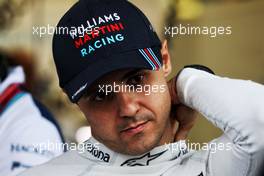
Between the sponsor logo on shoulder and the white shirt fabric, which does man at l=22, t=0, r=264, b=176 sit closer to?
the sponsor logo on shoulder

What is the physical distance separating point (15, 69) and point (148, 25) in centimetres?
116

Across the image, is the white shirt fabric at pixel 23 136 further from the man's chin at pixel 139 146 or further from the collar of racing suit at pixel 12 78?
the man's chin at pixel 139 146

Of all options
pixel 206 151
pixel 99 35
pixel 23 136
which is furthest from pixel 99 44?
pixel 23 136

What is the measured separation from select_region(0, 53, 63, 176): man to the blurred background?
2.67ft

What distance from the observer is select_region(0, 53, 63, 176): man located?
2297 millimetres

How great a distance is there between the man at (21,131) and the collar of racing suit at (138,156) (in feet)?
2.26

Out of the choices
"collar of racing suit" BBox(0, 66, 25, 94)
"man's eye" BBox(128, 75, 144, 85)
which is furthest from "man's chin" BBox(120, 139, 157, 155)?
"collar of racing suit" BBox(0, 66, 25, 94)

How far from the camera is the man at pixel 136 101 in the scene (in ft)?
4.80

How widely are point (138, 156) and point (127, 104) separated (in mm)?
153

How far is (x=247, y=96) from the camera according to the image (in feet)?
4.76

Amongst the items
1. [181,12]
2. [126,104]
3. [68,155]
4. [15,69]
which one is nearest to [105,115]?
[126,104]

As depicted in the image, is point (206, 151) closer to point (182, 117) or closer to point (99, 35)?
point (182, 117)

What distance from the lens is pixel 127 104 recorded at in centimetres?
149

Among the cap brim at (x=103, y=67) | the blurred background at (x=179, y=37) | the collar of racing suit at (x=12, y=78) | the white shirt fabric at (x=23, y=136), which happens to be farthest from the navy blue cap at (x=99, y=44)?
the blurred background at (x=179, y=37)
